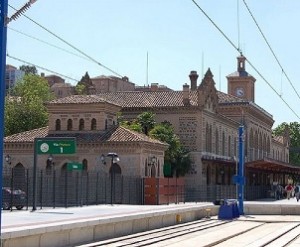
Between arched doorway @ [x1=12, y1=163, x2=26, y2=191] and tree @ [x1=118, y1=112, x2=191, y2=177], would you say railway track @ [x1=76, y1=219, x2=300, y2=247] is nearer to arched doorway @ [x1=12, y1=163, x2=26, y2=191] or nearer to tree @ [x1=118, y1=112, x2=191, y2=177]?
arched doorway @ [x1=12, y1=163, x2=26, y2=191]

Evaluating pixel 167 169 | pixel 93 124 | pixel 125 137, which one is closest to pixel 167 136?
pixel 167 169

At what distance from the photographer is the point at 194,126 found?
207 feet

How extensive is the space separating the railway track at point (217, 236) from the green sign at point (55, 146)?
237 inches

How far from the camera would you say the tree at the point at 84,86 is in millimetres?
85081

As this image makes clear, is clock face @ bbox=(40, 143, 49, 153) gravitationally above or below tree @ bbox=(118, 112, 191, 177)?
below

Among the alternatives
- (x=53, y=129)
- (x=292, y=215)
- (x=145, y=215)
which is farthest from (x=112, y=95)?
(x=145, y=215)

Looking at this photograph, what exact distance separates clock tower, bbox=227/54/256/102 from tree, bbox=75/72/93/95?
68.4 ft

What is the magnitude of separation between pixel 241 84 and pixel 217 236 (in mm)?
77768

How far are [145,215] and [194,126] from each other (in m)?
36.6

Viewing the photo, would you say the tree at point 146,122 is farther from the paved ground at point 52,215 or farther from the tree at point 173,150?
the paved ground at point 52,215

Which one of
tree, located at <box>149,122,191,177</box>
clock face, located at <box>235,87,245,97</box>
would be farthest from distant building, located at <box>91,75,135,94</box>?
tree, located at <box>149,122,191,177</box>

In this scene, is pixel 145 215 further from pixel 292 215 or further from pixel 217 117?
pixel 217 117

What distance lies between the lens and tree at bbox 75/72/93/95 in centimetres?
8508

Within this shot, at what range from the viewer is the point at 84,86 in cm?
8800
